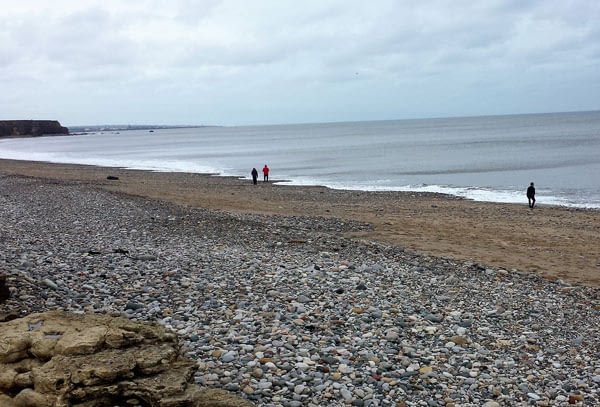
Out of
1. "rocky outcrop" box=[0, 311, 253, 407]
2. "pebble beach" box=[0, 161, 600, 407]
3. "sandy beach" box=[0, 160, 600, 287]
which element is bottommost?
"sandy beach" box=[0, 160, 600, 287]

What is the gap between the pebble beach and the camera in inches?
277

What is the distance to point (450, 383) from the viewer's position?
7156 millimetres

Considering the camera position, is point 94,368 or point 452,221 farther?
point 452,221

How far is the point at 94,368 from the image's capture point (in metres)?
5.41

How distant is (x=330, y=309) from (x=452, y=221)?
51.5ft

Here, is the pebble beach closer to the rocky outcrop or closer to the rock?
the rock

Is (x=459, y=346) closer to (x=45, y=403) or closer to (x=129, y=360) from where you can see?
(x=129, y=360)

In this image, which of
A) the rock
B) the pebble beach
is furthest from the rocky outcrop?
the rock

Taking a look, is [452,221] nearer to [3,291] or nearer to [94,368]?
[3,291]

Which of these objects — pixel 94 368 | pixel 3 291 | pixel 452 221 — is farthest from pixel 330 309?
pixel 452 221

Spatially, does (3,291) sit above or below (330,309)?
above

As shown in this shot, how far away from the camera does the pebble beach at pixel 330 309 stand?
7043 mm

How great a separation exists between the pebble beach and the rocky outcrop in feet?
3.34

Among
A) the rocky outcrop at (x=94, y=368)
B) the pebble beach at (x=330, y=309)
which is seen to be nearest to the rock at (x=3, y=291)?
the pebble beach at (x=330, y=309)
